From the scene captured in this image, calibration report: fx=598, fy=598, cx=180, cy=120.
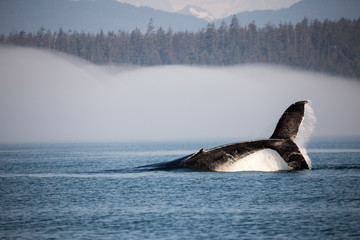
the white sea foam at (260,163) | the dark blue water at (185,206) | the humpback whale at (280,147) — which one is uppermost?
the humpback whale at (280,147)

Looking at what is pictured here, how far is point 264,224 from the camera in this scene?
87.2 feet

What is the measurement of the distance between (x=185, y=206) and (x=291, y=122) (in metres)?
11.4

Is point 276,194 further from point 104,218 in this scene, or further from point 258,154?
point 104,218

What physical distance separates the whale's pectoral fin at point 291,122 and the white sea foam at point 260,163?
1.40 m

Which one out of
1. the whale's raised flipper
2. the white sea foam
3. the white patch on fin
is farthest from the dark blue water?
the white patch on fin

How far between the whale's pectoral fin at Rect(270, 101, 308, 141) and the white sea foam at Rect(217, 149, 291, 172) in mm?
1401

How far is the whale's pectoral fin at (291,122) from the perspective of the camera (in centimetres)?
3953

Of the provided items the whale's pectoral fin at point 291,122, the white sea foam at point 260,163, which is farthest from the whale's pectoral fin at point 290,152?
the whale's pectoral fin at point 291,122

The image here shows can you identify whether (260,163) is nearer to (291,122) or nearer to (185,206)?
(291,122)

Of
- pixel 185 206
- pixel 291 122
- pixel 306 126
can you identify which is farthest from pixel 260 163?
pixel 185 206

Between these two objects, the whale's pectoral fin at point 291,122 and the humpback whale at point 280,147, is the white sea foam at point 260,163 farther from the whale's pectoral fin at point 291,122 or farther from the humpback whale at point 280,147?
the whale's pectoral fin at point 291,122

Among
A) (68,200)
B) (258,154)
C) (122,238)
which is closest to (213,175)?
(258,154)

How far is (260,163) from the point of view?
4175cm

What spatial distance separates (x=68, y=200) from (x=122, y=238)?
11.4 meters
